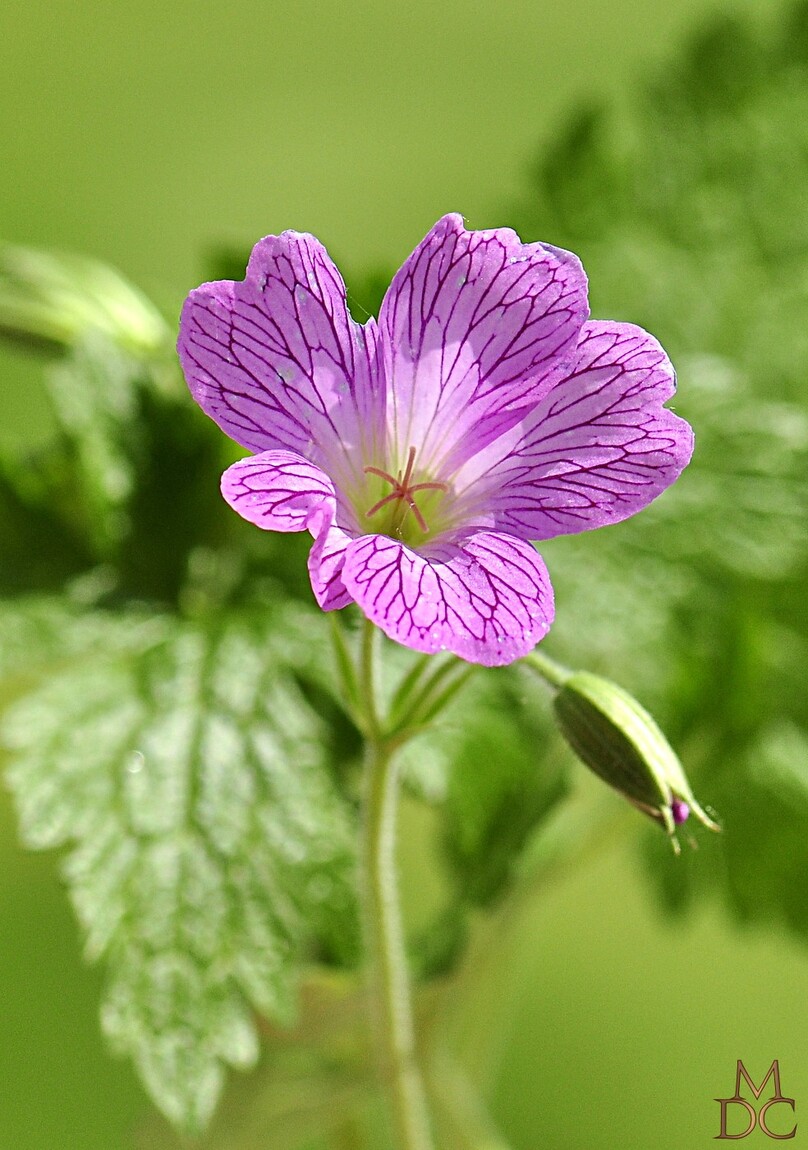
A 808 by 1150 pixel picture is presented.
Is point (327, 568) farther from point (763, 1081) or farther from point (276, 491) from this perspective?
point (763, 1081)

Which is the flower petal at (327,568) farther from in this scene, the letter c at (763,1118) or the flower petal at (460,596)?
the letter c at (763,1118)

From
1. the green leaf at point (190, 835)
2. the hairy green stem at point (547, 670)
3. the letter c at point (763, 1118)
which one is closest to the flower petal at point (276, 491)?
the hairy green stem at point (547, 670)

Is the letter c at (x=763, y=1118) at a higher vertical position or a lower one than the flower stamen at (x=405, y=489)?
lower

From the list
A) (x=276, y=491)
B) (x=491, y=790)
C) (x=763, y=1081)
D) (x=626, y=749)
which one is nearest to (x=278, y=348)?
(x=276, y=491)

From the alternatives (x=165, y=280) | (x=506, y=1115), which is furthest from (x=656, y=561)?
(x=165, y=280)

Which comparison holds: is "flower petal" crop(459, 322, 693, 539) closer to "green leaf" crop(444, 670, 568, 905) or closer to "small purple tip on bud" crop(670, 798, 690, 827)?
"small purple tip on bud" crop(670, 798, 690, 827)

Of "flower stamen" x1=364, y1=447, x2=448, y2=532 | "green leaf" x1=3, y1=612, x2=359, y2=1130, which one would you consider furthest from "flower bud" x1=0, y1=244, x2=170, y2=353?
"flower stamen" x1=364, y1=447, x2=448, y2=532

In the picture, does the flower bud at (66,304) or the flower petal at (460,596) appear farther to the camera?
the flower bud at (66,304)
